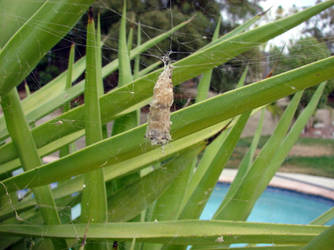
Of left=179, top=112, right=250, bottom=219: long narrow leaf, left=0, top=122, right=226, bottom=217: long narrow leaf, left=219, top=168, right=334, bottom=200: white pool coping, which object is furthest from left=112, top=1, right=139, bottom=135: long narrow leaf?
left=219, top=168, right=334, bottom=200: white pool coping

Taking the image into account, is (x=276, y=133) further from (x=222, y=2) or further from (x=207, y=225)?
(x=222, y=2)

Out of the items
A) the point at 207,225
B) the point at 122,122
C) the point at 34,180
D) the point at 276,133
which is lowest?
the point at 207,225

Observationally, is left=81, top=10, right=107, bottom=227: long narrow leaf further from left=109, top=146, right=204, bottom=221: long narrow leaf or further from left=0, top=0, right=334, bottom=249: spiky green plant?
left=109, top=146, right=204, bottom=221: long narrow leaf

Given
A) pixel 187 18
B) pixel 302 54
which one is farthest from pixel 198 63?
pixel 187 18

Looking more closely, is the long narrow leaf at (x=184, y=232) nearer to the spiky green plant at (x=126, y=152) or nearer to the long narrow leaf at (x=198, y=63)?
the spiky green plant at (x=126, y=152)

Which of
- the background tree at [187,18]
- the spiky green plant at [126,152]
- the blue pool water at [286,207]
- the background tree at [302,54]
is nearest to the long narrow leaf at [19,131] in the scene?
the spiky green plant at [126,152]

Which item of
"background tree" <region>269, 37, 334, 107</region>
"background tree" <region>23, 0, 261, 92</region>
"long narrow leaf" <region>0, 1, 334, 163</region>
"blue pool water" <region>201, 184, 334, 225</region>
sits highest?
"background tree" <region>23, 0, 261, 92</region>

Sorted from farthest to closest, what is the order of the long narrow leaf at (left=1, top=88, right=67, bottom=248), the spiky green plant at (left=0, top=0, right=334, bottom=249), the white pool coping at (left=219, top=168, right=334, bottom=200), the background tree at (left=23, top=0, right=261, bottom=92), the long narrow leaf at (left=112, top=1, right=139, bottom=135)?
the white pool coping at (left=219, top=168, right=334, bottom=200), the background tree at (left=23, top=0, right=261, bottom=92), the long narrow leaf at (left=112, top=1, right=139, bottom=135), the long narrow leaf at (left=1, top=88, right=67, bottom=248), the spiky green plant at (left=0, top=0, right=334, bottom=249)

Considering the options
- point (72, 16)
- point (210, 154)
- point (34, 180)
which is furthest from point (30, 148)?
point (210, 154)
